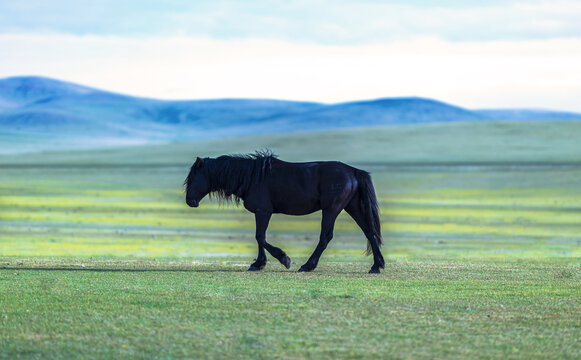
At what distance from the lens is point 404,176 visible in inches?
2643

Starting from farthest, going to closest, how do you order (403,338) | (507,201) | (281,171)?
1. (507,201)
2. (281,171)
3. (403,338)

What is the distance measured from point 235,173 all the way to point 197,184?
2.27ft

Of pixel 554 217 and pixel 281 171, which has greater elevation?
pixel 281 171

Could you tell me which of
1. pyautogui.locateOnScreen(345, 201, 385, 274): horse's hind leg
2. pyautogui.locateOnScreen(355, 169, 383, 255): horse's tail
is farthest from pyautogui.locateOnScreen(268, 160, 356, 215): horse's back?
pyautogui.locateOnScreen(345, 201, 385, 274): horse's hind leg

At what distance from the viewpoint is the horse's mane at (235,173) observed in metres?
16.2

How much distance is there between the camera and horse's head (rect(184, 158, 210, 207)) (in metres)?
16.5

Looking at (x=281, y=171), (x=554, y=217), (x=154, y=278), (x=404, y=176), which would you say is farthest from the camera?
(x=404, y=176)

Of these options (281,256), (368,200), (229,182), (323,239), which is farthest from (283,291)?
(229,182)

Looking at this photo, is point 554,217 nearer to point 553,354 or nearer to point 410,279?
point 410,279

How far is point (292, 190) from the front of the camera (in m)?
16.1

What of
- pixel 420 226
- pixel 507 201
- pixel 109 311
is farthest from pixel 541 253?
pixel 507 201

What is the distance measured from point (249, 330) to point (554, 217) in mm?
35083

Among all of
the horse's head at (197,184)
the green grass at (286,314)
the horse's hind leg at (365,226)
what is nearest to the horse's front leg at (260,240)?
the green grass at (286,314)

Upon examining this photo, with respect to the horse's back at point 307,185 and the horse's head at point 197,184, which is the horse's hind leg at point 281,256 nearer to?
the horse's back at point 307,185
